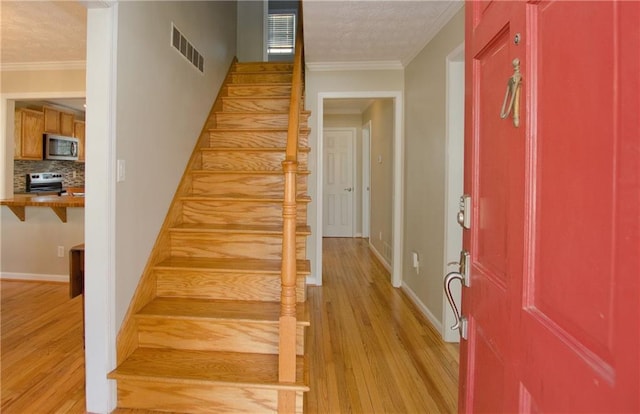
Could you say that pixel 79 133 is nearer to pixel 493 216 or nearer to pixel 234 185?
pixel 234 185

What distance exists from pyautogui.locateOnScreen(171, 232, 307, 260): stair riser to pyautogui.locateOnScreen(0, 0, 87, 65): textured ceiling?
176 centimetres

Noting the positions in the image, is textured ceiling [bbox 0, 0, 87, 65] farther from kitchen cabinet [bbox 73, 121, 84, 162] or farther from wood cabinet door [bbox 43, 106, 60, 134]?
kitchen cabinet [bbox 73, 121, 84, 162]

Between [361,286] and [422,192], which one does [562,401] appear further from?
[361,286]

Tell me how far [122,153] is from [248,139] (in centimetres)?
142

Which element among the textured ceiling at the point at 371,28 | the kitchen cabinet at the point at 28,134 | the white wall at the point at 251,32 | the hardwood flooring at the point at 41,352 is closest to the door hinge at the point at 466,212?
the textured ceiling at the point at 371,28

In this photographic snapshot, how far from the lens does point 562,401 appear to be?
0.53 metres

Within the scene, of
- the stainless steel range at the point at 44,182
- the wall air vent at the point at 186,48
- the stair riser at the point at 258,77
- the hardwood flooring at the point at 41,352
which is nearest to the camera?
the hardwood flooring at the point at 41,352

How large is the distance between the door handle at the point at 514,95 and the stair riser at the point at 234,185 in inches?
84.5

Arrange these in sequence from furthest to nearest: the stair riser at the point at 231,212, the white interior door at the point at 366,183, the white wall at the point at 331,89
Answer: the white interior door at the point at 366,183, the white wall at the point at 331,89, the stair riser at the point at 231,212

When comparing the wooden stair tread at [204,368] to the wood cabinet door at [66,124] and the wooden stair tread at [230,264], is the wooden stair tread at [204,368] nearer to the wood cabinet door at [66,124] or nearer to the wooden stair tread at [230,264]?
the wooden stair tread at [230,264]

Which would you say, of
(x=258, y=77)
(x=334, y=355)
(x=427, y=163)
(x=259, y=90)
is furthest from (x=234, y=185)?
(x=258, y=77)

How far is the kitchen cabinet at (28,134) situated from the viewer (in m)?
4.47

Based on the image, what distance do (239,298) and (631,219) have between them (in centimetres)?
201

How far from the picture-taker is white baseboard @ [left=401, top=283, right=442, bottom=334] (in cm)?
263
